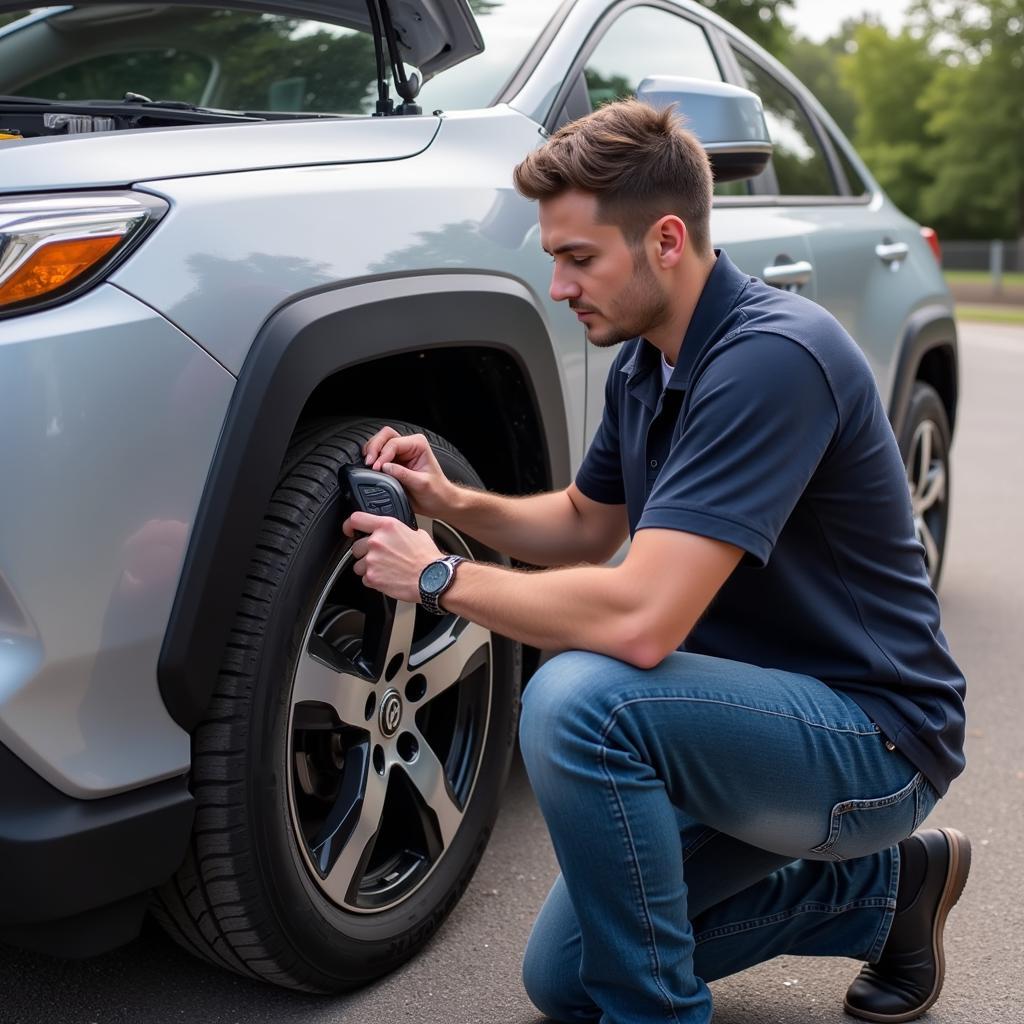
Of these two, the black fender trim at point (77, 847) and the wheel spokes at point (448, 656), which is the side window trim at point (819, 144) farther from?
the black fender trim at point (77, 847)

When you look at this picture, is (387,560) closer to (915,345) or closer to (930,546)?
(915,345)

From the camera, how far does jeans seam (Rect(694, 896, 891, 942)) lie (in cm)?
220

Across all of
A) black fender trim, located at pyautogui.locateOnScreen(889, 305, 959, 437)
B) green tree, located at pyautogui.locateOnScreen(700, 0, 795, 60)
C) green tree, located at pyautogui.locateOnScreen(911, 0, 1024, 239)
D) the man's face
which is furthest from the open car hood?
green tree, located at pyautogui.locateOnScreen(911, 0, 1024, 239)

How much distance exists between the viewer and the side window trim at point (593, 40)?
9.02ft

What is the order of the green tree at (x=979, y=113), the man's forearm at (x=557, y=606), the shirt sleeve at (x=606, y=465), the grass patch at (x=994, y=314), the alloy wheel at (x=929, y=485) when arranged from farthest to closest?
1. the green tree at (x=979, y=113)
2. the grass patch at (x=994, y=314)
3. the alloy wheel at (x=929, y=485)
4. the shirt sleeve at (x=606, y=465)
5. the man's forearm at (x=557, y=606)

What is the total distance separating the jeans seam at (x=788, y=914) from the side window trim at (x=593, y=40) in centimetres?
149

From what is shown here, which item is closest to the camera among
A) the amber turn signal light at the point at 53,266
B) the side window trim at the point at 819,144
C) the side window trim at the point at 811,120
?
the amber turn signal light at the point at 53,266

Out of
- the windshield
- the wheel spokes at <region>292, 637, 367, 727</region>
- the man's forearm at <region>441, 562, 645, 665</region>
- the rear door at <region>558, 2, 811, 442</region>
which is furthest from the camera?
the windshield

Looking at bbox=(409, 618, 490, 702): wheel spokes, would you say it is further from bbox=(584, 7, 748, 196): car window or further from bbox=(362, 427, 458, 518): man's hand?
bbox=(584, 7, 748, 196): car window

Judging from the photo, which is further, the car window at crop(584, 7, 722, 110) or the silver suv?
the car window at crop(584, 7, 722, 110)

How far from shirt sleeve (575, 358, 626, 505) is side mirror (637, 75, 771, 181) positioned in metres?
0.55

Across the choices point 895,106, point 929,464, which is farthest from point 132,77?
point 895,106

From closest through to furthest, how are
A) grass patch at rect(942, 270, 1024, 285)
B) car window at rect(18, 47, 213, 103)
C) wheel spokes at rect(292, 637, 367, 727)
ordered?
wheel spokes at rect(292, 637, 367, 727) → car window at rect(18, 47, 213, 103) → grass patch at rect(942, 270, 1024, 285)

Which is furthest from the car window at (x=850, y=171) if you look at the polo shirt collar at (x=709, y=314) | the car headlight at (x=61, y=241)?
the car headlight at (x=61, y=241)
